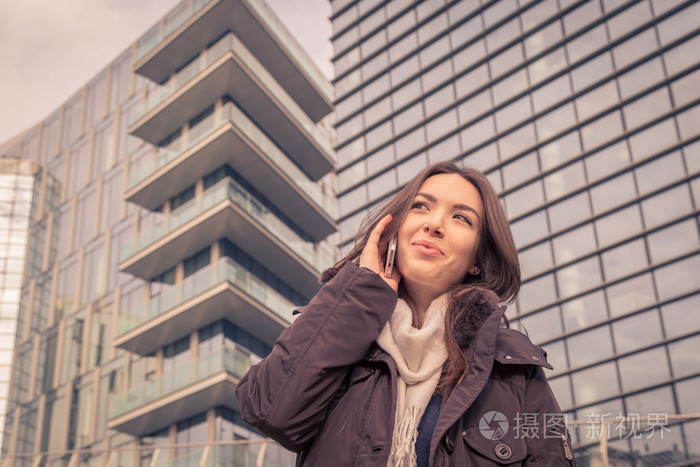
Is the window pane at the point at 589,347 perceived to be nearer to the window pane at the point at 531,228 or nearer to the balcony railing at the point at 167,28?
the window pane at the point at 531,228

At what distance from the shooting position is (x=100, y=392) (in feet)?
102

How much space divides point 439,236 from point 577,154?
2951 cm

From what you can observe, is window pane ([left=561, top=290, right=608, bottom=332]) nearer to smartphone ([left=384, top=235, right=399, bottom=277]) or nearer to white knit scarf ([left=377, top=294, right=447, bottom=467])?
smartphone ([left=384, top=235, right=399, bottom=277])

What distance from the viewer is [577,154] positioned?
102ft

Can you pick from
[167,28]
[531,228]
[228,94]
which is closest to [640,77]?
[531,228]

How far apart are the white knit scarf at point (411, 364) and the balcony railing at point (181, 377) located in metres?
23.8

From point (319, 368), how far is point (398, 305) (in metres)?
0.45

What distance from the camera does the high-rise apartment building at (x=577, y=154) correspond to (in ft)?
89.2

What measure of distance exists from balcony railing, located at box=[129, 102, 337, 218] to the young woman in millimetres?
27548

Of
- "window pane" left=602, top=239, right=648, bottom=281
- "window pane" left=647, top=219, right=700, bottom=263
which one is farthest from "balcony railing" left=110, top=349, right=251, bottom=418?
"window pane" left=647, top=219, right=700, bottom=263

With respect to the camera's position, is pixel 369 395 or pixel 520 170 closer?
pixel 369 395

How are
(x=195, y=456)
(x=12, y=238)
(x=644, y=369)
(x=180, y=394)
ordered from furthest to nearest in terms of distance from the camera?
(x=12, y=238), (x=644, y=369), (x=180, y=394), (x=195, y=456)

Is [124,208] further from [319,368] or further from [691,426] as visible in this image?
[319,368]

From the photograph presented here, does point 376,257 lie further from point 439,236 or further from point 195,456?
point 195,456
